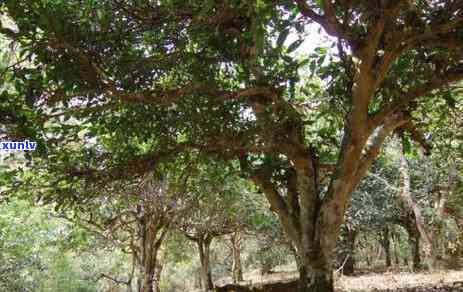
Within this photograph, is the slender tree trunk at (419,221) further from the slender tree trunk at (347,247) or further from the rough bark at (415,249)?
the rough bark at (415,249)

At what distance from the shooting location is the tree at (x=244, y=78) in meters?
5.08

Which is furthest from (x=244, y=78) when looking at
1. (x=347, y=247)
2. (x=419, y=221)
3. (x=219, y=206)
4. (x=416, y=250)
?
(x=416, y=250)

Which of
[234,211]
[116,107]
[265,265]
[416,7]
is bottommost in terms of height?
[265,265]

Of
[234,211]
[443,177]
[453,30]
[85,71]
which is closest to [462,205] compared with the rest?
[443,177]

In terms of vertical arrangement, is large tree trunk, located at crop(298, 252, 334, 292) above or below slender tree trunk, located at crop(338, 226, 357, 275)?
above

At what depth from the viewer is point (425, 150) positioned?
7.82m

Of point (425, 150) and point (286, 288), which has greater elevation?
point (425, 150)

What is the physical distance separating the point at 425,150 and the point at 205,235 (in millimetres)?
17627

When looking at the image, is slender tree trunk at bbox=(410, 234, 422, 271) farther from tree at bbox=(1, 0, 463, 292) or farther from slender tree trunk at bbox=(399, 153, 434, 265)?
tree at bbox=(1, 0, 463, 292)

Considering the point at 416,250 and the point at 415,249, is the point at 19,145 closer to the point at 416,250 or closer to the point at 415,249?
the point at 416,250

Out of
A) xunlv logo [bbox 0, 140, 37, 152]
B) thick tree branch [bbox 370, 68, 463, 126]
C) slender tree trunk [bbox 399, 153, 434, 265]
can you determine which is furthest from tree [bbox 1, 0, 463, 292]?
slender tree trunk [bbox 399, 153, 434, 265]

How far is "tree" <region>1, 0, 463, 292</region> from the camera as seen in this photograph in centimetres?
508

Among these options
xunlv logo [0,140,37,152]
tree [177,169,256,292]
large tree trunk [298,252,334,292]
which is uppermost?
xunlv logo [0,140,37,152]

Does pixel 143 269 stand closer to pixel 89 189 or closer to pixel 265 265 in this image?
pixel 89 189
